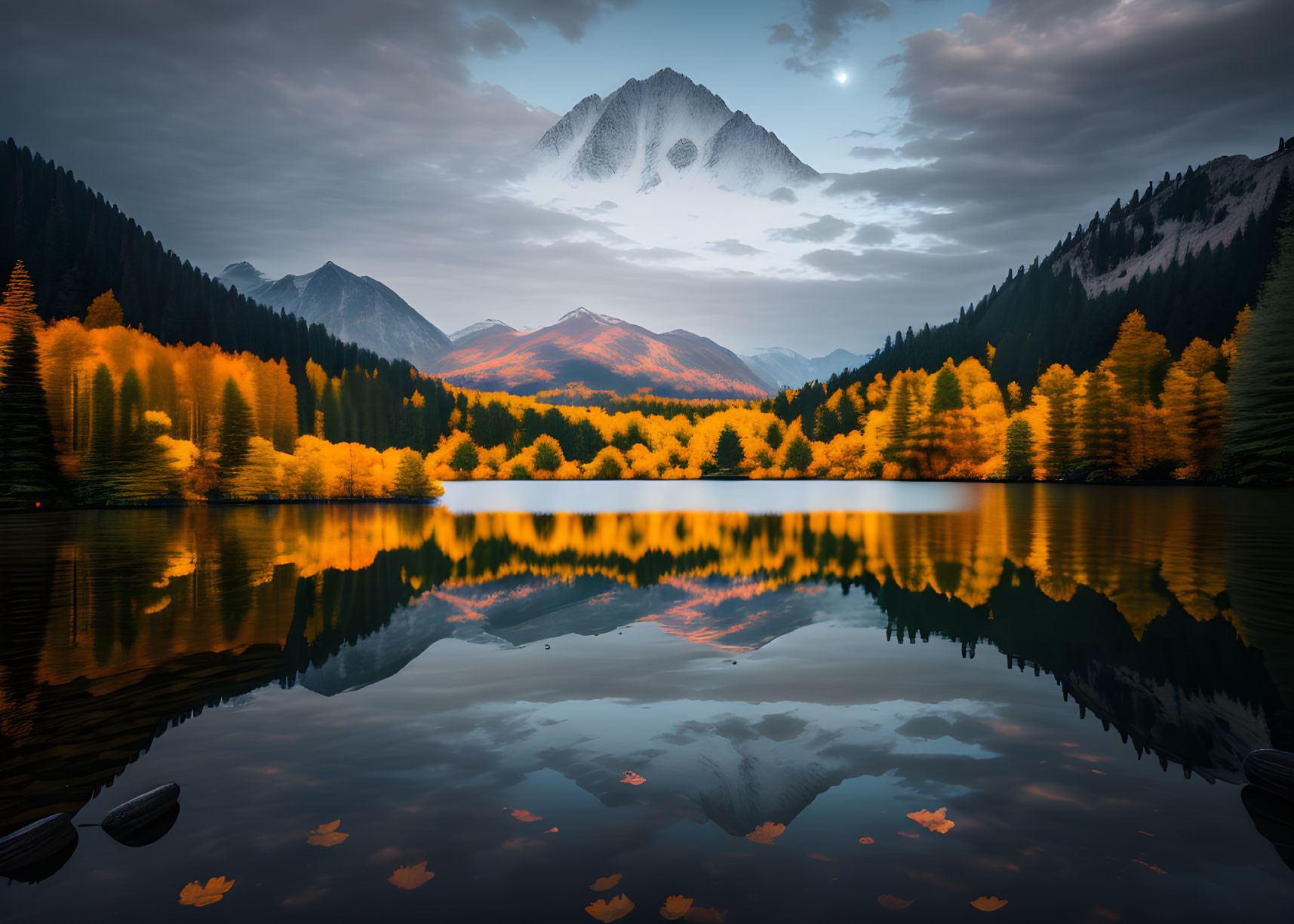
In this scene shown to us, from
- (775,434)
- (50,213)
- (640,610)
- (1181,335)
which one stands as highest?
(50,213)

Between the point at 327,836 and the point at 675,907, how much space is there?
14.2ft

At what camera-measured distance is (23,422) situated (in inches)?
3105

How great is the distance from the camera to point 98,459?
91.1 m

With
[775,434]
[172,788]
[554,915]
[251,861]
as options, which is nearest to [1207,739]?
[554,915]

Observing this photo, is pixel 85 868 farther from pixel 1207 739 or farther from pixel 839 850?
pixel 1207 739

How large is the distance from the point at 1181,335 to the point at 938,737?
166041 mm

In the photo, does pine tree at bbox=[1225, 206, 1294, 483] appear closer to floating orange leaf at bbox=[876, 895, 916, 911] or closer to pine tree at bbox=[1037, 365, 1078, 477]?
pine tree at bbox=[1037, 365, 1078, 477]

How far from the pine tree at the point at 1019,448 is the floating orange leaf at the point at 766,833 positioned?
13471cm

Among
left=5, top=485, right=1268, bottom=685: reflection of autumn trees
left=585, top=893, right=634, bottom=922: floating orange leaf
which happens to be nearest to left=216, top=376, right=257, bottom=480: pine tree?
left=5, top=485, right=1268, bottom=685: reflection of autumn trees

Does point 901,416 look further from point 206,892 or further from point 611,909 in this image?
point 206,892

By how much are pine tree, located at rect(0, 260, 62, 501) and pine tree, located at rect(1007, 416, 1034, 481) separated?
5566 inches

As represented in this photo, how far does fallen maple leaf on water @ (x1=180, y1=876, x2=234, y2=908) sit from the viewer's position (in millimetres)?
7289

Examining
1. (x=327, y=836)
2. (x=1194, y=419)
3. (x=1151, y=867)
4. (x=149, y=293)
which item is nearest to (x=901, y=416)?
(x=1194, y=419)

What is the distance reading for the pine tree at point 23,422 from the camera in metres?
77.6
